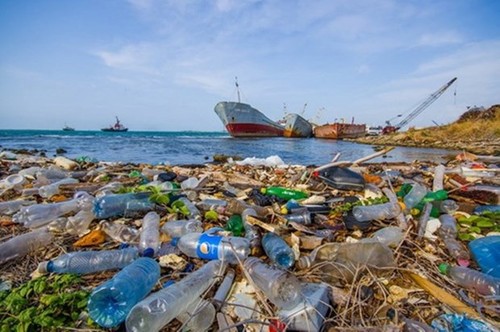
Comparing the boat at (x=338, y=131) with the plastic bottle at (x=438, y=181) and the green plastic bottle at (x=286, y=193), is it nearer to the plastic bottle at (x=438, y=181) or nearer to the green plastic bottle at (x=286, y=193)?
the plastic bottle at (x=438, y=181)

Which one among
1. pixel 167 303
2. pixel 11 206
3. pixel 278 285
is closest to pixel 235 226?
pixel 278 285

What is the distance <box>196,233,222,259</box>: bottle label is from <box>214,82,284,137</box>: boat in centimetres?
2835

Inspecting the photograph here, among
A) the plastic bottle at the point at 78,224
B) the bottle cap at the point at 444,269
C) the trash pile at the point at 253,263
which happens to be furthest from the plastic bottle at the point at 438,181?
the plastic bottle at the point at 78,224

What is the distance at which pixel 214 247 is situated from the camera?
6.13 ft

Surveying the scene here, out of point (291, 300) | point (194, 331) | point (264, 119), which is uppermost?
point (264, 119)

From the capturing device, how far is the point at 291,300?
1344mm

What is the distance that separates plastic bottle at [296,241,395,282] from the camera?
164 centimetres

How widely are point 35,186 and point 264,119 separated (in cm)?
3110

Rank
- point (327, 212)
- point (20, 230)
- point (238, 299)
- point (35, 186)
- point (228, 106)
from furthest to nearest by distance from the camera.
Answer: point (228, 106) → point (35, 186) → point (327, 212) → point (20, 230) → point (238, 299)

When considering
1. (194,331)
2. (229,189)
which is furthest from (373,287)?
(229,189)

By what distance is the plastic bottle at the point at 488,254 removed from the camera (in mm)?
1691

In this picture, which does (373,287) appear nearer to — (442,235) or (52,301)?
(442,235)

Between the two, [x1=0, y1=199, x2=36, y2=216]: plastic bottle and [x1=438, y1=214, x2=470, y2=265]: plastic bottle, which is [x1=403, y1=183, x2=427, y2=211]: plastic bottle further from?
[x1=0, y1=199, x2=36, y2=216]: plastic bottle

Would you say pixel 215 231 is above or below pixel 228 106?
below
